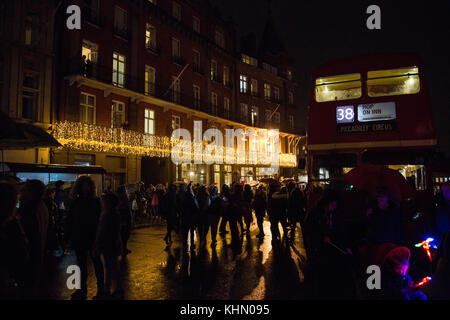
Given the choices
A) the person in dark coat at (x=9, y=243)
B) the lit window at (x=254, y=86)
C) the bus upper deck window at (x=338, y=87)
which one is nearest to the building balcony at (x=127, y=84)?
the lit window at (x=254, y=86)

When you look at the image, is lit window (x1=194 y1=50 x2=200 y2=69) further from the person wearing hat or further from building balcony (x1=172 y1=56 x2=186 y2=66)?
the person wearing hat

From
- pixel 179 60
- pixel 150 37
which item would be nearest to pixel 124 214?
pixel 150 37

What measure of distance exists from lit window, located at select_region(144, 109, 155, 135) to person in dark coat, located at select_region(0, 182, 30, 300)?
69.1 ft

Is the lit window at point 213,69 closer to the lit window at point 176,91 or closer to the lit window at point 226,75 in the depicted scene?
the lit window at point 226,75

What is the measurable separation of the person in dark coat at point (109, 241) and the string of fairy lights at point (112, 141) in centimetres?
1115

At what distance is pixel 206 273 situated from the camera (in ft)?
22.1

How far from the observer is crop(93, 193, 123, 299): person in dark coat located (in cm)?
544

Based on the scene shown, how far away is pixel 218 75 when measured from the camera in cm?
3250

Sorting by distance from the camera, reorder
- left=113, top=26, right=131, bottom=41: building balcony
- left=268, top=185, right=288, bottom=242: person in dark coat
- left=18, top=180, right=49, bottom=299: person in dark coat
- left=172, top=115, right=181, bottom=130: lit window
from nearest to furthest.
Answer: left=18, top=180, right=49, bottom=299: person in dark coat < left=268, top=185, right=288, bottom=242: person in dark coat < left=113, top=26, right=131, bottom=41: building balcony < left=172, top=115, right=181, bottom=130: lit window

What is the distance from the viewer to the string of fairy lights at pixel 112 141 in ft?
59.0

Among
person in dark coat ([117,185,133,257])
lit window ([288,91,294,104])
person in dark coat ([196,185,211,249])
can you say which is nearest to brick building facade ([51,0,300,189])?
lit window ([288,91,294,104])

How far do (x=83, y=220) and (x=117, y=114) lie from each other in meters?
17.9
